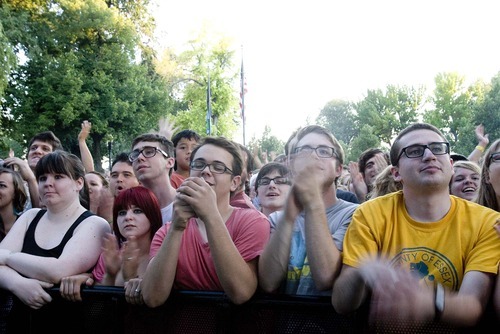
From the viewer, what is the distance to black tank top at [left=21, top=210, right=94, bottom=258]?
2695mm

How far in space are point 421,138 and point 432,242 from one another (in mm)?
542

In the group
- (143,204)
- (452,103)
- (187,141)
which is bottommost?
(143,204)

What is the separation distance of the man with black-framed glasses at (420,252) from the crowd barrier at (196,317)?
0.22 feet

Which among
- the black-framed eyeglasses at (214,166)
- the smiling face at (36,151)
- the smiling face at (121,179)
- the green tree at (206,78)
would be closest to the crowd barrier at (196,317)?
the black-framed eyeglasses at (214,166)

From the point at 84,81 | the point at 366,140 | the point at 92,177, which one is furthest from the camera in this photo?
the point at 366,140

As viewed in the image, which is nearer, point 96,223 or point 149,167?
point 96,223

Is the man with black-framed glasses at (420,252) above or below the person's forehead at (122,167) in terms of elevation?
below

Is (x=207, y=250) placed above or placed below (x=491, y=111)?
below

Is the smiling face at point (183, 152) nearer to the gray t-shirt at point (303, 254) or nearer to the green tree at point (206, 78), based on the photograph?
the gray t-shirt at point (303, 254)

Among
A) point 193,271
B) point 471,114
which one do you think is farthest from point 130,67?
point 193,271

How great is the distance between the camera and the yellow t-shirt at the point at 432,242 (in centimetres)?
197

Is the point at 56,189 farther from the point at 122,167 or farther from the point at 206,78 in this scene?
the point at 206,78

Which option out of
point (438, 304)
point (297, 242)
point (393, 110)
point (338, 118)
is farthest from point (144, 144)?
point (338, 118)

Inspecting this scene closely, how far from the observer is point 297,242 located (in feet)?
7.91
